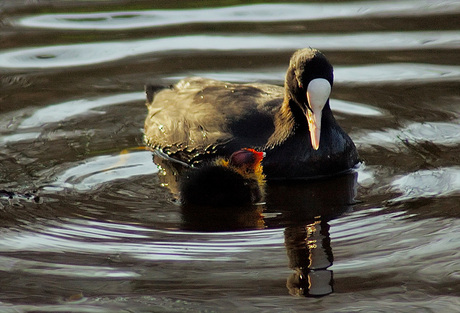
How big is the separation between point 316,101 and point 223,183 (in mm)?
967

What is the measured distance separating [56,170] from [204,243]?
1.77 metres

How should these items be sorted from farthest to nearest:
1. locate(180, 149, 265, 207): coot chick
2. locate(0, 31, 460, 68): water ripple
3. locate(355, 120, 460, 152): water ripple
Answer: locate(0, 31, 460, 68): water ripple, locate(355, 120, 460, 152): water ripple, locate(180, 149, 265, 207): coot chick

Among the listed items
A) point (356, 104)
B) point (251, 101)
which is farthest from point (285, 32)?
point (251, 101)

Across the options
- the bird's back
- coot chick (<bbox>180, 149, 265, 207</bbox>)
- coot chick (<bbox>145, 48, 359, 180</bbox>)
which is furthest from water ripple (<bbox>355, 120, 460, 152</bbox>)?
coot chick (<bbox>180, 149, 265, 207</bbox>)

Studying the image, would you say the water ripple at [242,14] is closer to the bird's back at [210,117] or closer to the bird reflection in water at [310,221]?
the bird's back at [210,117]

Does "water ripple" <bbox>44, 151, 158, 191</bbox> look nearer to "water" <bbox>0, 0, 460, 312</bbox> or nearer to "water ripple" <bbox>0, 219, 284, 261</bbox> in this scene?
"water" <bbox>0, 0, 460, 312</bbox>

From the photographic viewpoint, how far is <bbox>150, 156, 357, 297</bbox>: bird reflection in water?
4.89m

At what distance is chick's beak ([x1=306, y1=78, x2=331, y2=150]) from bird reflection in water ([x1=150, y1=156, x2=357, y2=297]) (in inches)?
14.0

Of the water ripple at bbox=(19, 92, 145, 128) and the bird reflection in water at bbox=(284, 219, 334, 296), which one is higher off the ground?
the water ripple at bbox=(19, 92, 145, 128)

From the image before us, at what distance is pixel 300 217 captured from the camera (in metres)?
5.77

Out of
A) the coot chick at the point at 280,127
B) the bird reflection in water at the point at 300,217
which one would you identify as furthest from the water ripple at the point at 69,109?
the bird reflection in water at the point at 300,217

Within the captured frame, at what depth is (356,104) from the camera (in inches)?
309

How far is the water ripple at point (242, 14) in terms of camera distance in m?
10.1

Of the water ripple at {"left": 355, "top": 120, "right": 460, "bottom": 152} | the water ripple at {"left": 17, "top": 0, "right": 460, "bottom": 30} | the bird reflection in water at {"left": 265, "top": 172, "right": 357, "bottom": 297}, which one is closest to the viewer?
the bird reflection in water at {"left": 265, "top": 172, "right": 357, "bottom": 297}
